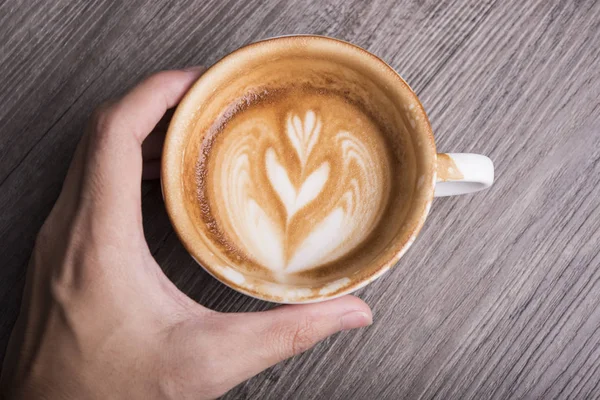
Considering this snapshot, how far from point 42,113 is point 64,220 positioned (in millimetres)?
222

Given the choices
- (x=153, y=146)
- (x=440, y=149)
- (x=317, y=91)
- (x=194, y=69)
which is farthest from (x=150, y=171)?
(x=440, y=149)

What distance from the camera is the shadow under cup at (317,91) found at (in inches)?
26.2

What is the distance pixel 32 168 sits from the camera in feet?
2.79

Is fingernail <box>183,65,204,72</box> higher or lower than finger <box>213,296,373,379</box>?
higher

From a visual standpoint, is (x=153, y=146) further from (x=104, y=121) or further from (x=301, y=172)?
(x=301, y=172)

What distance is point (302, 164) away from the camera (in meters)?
0.75

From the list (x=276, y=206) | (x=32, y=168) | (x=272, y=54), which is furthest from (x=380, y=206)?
(x=32, y=168)

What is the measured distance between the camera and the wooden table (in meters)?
0.84

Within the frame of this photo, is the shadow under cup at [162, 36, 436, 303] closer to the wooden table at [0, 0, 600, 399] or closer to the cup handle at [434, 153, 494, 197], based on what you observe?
the cup handle at [434, 153, 494, 197]

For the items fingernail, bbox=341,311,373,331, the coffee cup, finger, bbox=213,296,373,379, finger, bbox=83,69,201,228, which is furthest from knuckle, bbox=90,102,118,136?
fingernail, bbox=341,311,373,331

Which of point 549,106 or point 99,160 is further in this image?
point 549,106

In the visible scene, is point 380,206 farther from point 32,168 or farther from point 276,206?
point 32,168

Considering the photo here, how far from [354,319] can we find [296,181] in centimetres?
21

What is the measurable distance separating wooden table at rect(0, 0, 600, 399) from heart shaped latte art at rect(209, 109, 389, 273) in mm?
140
